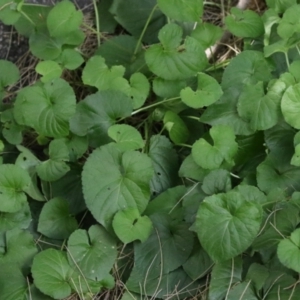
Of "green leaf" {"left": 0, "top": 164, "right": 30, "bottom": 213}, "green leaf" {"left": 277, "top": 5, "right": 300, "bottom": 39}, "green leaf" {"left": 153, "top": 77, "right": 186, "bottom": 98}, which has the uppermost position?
"green leaf" {"left": 277, "top": 5, "right": 300, "bottom": 39}

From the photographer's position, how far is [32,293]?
1.20m

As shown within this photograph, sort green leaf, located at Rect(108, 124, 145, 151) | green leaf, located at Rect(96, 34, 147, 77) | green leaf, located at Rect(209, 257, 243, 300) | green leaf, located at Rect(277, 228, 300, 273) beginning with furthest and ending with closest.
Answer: green leaf, located at Rect(96, 34, 147, 77) → green leaf, located at Rect(108, 124, 145, 151) → green leaf, located at Rect(209, 257, 243, 300) → green leaf, located at Rect(277, 228, 300, 273)

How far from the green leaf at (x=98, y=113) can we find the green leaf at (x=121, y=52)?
18 cm

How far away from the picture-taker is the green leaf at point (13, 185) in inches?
48.5

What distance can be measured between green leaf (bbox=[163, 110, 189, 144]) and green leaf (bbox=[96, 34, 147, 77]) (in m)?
0.21

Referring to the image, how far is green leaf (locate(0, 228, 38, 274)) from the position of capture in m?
1.23

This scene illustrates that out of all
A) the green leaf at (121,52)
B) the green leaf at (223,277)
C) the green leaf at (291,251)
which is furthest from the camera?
the green leaf at (121,52)

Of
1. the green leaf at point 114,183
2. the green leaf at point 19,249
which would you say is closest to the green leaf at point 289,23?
the green leaf at point 114,183

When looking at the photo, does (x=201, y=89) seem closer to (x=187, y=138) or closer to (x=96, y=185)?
(x=187, y=138)

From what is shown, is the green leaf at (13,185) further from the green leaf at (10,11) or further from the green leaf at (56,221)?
the green leaf at (10,11)

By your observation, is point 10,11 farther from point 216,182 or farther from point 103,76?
point 216,182

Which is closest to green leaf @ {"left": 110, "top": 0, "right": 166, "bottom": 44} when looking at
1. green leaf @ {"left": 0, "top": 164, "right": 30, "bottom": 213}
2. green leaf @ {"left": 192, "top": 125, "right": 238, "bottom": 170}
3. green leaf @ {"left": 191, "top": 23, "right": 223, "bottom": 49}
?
green leaf @ {"left": 191, "top": 23, "right": 223, "bottom": 49}

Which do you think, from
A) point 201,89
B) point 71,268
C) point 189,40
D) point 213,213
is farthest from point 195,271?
point 189,40

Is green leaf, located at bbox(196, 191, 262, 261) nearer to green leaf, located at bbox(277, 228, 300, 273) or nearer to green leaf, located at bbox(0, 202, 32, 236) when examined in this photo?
green leaf, located at bbox(277, 228, 300, 273)
